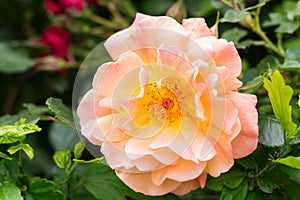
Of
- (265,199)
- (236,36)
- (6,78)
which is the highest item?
(236,36)

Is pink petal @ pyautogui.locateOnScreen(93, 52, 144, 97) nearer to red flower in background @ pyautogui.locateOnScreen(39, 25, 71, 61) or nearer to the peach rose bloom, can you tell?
the peach rose bloom

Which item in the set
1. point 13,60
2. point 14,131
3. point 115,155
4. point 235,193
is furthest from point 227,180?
point 13,60

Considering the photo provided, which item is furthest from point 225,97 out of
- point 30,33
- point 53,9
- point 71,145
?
point 30,33

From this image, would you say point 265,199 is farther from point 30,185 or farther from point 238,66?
point 30,185

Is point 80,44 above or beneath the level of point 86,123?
beneath

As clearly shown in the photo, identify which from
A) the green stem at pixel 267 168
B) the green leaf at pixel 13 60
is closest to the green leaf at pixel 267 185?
the green stem at pixel 267 168

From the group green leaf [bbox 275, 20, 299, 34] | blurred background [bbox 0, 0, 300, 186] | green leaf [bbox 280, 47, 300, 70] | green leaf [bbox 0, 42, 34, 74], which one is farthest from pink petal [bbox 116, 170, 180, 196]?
green leaf [bbox 0, 42, 34, 74]

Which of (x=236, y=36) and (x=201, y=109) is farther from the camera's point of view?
(x=236, y=36)
